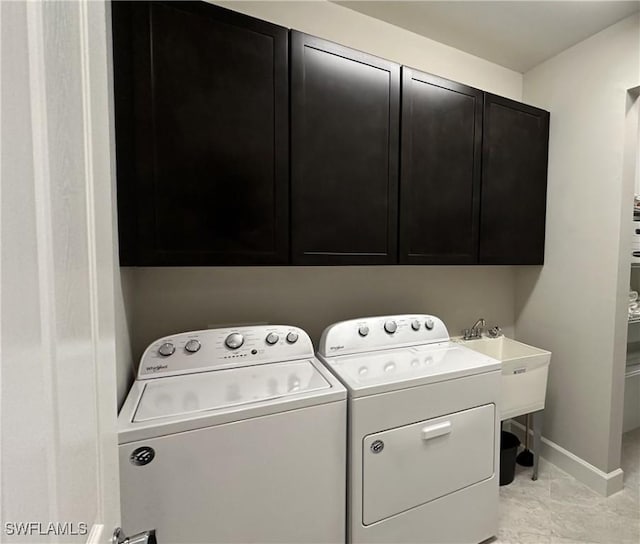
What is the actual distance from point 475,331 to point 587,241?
879mm

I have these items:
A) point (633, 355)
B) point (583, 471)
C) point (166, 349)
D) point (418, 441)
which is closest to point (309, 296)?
point (166, 349)

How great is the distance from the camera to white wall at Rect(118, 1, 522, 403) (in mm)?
1491

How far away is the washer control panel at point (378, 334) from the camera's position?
1.53 meters

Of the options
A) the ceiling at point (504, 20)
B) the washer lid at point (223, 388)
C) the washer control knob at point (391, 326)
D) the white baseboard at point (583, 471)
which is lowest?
the white baseboard at point (583, 471)

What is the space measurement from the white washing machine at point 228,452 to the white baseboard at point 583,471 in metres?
1.76

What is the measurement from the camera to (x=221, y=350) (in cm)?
132

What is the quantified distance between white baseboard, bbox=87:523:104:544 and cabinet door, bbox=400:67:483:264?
57.2 inches

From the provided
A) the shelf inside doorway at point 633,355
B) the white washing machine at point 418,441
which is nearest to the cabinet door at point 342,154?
the white washing machine at point 418,441

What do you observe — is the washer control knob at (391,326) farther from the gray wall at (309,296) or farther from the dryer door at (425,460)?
the dryer door at (425,460)

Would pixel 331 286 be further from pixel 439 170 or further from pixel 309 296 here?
pixel 439 170

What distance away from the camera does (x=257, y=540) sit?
3.32ft

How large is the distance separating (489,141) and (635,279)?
1.85 meters

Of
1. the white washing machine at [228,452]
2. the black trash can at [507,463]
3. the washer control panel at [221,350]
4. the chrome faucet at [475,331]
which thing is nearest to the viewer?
the white washing machine at [228,452]

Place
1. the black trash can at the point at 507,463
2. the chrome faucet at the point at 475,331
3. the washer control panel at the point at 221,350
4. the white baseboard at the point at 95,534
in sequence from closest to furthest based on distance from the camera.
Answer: the white baseboard at the point at 95,534 → the washer control panel at the point at 221,350 → the black trash can at the point at 507,463 → the chrome faucet at the point at 475,331
